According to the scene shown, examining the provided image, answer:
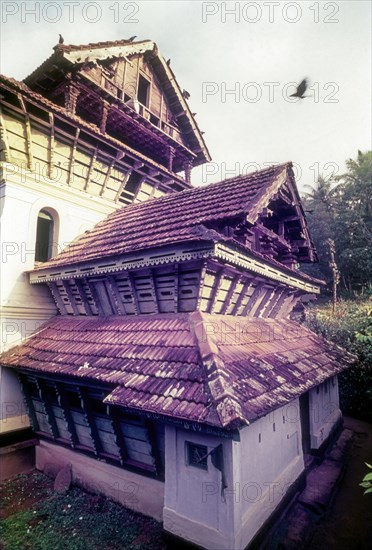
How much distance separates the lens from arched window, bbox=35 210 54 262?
922cm

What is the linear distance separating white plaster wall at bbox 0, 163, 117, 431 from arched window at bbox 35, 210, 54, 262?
0.24 meters

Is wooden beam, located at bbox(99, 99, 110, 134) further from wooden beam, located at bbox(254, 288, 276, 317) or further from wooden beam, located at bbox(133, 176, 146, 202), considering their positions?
wooden beam, located at bbox(254, 288, 276, 317)

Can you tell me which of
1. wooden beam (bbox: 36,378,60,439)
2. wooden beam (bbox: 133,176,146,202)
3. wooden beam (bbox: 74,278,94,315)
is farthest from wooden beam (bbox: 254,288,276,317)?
wooden beam (bbox: 133,176,146,202)

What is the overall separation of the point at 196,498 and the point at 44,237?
320 inches

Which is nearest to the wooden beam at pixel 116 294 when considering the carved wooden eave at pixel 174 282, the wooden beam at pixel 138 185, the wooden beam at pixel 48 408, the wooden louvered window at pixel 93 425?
the carved wooden eave at pixel 174 282

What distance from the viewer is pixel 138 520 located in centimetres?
568

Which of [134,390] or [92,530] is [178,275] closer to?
[134,390]

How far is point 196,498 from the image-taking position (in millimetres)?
4449

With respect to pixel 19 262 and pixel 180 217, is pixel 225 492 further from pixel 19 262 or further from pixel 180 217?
pixel 19 262

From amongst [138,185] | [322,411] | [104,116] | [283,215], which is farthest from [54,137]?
[322,411]

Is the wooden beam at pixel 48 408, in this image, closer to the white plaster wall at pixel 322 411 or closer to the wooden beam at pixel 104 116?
the white plaster wall at pixel 322 411

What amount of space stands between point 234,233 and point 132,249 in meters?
2.11

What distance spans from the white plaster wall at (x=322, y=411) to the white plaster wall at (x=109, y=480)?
4853 millimetres

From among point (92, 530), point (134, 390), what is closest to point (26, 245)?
point (134, 390)
